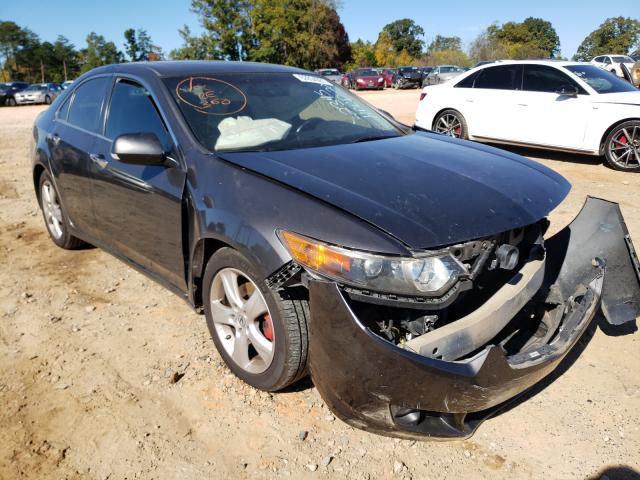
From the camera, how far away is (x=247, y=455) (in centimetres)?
230

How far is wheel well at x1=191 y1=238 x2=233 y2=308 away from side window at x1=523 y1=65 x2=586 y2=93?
694 cm

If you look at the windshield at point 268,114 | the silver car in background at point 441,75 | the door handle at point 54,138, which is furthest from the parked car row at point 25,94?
the windshield at point 268,114

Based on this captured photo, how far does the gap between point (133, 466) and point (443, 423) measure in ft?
4.36

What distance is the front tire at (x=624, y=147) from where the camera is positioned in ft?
23.7

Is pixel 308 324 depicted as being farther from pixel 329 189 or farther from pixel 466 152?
pixel 466 152

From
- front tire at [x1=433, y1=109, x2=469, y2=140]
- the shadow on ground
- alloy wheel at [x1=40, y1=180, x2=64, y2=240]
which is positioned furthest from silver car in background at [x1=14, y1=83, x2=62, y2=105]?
the shadow on ground

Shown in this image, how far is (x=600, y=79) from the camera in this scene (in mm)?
7805

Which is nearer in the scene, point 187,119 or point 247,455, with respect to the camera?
point 247,455

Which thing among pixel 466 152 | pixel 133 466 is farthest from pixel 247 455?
pixel 466 152

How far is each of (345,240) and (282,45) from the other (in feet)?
178

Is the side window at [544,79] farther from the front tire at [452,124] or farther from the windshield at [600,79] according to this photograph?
the front tire at [452,124]

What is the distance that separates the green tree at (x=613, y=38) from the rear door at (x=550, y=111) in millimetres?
64315

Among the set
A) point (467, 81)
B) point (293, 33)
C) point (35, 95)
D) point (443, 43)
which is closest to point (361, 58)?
point (293, 33)

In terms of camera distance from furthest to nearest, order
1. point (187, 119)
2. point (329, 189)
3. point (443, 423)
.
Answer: point (187, 119)
point (329, 189)
point (443, 423)
